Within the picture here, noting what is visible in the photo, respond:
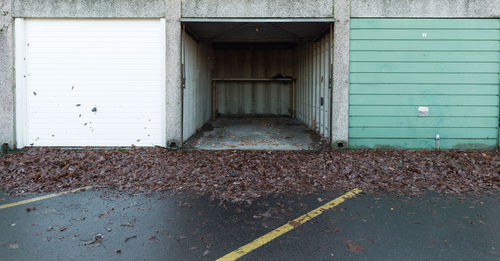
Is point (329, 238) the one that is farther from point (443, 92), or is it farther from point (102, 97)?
point (102, 97)

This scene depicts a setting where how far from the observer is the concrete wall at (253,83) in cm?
1555

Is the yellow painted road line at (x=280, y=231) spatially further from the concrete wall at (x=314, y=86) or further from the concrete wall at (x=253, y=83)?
the concrete wall at (x=253, y=83)

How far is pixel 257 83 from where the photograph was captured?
51.5 feet

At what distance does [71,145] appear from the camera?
833cm

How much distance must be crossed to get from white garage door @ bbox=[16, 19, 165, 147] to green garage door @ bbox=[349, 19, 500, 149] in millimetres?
4560

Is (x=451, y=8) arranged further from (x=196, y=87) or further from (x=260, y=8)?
(x=196, y=87)

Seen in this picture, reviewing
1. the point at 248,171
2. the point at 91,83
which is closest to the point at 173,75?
the point at 91,83

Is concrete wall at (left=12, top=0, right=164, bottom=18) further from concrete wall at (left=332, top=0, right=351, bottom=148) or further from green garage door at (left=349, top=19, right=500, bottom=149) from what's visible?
green garage door at (left=349, top=19, right=500, bottom=149)

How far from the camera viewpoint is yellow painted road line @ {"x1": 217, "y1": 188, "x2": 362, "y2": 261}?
129 inches

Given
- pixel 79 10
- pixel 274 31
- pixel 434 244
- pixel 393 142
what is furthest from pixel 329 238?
pixel 274 31

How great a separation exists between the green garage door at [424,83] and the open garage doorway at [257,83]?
0.79 meters

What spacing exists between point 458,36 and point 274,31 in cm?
489

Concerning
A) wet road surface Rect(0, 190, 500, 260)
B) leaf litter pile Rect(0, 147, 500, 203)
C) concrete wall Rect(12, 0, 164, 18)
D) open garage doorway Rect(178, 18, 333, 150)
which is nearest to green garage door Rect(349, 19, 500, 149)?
leaf litter pile Rect(0, 147, 500, 203)

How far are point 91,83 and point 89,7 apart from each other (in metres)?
1.66
